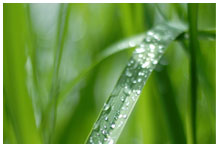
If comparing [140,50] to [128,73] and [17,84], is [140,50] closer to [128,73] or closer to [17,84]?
[128,73]

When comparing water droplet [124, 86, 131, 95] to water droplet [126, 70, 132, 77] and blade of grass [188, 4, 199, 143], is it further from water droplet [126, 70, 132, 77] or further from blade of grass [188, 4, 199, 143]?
blade of grass [188, 4, 199, 143]

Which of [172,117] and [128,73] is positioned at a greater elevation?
[128,73]

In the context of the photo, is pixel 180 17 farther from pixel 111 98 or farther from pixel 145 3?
pixel 111 98

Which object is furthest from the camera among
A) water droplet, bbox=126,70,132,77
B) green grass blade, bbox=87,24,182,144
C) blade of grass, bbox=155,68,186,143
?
blade of grass, bbox=155,68,186,143

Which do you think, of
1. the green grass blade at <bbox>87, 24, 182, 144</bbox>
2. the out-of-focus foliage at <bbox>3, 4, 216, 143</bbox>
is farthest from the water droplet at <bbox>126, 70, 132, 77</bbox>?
the out-of-focus foliage at <bbox>3, 4, 216, 143</bbox>

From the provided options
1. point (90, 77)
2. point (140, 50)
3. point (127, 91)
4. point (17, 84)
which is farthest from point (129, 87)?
point (90, 77)

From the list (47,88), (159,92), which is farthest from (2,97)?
(159,92)
